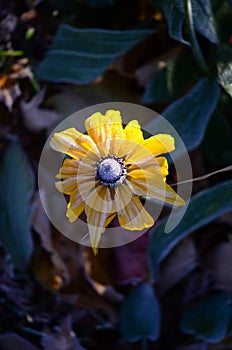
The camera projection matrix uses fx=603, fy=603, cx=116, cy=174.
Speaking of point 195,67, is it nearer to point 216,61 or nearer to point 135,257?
point 216,61

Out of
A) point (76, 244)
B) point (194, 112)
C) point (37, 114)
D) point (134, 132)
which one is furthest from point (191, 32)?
point (76, 244)

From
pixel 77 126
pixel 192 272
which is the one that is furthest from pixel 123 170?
pixel 192 272

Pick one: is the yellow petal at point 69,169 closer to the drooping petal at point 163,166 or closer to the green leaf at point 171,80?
the drooping petal at point 163,166

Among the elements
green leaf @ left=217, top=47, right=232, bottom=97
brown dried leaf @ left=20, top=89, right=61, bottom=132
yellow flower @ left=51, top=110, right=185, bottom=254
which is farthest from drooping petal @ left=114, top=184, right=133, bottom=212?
brown dried leaf @ left=20, top=89, right=61, bottom=132

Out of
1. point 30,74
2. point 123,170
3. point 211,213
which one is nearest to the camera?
point 123,170

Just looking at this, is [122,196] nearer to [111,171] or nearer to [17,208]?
[111,171]

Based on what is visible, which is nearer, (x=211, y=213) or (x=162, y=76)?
(x=211, y=213)
